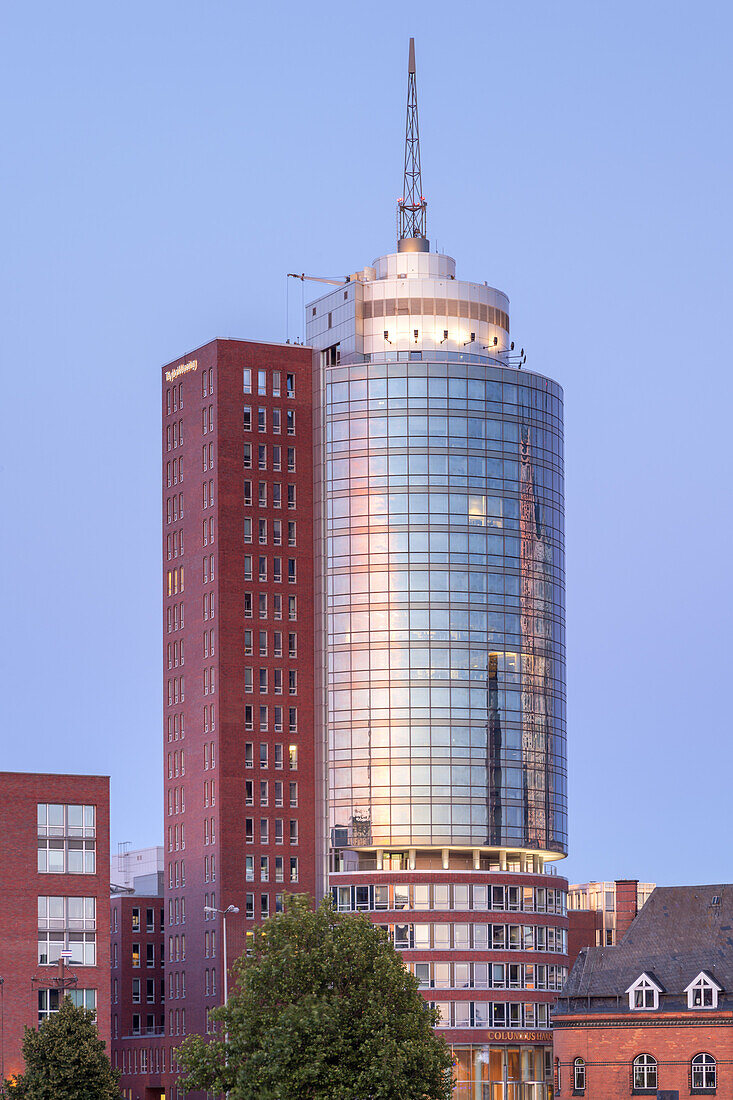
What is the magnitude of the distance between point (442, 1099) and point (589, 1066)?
52333mm

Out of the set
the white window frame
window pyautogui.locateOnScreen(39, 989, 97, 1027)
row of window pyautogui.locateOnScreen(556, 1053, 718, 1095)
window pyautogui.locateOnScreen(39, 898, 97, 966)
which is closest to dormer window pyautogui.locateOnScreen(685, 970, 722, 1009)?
the white window frame

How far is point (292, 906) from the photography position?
134 m

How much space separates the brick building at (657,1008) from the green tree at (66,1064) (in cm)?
5055

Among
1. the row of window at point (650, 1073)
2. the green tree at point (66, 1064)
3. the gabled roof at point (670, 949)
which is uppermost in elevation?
the gabled roof at point (670, 949)

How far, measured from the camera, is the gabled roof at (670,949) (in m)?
175

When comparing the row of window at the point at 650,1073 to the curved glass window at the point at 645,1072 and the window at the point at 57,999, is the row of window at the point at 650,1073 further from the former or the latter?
the window at the point at 57,999

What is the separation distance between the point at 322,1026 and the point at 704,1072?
57.4 meters

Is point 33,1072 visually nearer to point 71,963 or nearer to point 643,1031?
point 71,963

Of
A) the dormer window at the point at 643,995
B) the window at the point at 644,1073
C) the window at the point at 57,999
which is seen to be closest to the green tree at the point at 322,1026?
the window at the point at 57,999

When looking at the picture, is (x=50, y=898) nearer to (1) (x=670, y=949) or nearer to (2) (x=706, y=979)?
(1) (x=670, y=949)

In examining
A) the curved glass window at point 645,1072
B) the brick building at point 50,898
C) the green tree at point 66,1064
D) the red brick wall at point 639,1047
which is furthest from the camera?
the curved glass window at point 645,1072

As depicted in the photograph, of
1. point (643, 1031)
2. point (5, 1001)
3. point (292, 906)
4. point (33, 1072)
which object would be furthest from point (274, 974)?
point (643, 1031)

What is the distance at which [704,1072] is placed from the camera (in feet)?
555

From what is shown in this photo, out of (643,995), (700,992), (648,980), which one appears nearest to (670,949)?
(648,980)
